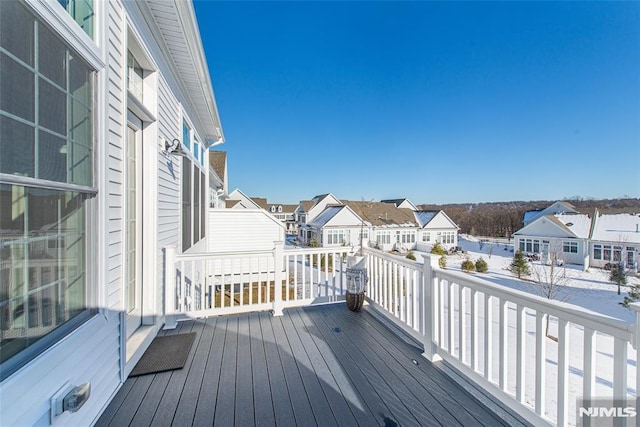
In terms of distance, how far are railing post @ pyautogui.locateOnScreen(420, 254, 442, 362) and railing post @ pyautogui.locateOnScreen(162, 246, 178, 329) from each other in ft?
9.27

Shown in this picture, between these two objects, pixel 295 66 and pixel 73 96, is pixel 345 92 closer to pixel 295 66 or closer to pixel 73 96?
pixel 295 66

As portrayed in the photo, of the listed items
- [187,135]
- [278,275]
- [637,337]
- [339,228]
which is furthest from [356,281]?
[339,228]

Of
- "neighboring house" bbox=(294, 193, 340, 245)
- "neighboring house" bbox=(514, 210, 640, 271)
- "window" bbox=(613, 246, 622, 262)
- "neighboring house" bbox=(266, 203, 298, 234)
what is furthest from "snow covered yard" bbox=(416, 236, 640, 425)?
"neighboring house" bbox=(266, 203, 298, 234)

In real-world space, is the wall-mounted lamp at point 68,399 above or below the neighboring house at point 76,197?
below

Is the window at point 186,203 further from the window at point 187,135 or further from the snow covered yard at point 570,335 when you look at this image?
the snow covered yard at point 570,335

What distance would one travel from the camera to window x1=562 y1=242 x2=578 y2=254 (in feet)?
66.7

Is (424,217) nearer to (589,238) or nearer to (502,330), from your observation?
(589,238)

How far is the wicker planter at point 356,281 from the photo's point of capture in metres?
3.83

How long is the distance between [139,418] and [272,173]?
22.8 metres

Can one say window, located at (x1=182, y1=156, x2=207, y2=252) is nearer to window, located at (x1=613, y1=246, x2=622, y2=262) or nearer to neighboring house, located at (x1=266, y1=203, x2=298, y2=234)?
window, located at (x1=613, y1=246, x2=622, y2=262)

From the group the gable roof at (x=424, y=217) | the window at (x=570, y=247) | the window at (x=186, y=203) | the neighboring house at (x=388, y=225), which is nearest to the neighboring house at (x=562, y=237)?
the window at (x=570, y=247)

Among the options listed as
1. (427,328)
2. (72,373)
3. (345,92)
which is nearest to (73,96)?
(72,373)

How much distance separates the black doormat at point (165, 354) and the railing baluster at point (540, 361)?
2771 millimetres

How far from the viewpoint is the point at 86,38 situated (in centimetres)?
169
